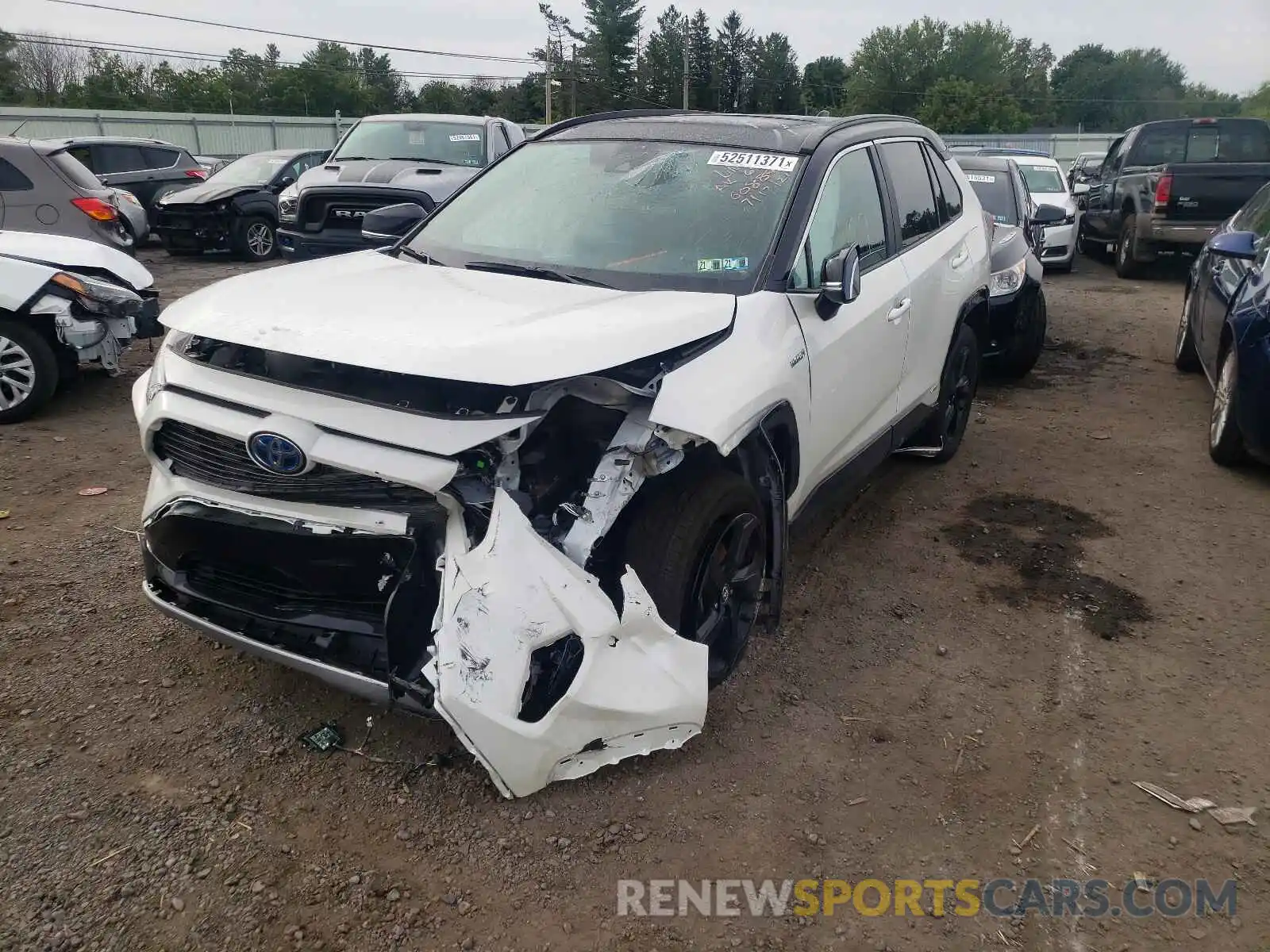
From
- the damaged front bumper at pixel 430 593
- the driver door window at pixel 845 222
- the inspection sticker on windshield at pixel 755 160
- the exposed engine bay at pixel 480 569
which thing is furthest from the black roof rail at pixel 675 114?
the damaged front bumper at pixel 430 593

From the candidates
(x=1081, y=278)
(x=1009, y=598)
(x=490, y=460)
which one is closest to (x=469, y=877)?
(x=490, y=460)

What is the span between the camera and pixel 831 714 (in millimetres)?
3164

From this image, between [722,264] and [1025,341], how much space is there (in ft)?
15.9

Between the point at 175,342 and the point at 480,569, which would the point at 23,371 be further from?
the point at 480,569

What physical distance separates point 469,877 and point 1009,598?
2.60 m

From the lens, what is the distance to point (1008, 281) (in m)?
6.81

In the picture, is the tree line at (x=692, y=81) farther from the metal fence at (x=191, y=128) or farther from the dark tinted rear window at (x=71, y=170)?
the dark tinted rear window at (x=71, y=170)

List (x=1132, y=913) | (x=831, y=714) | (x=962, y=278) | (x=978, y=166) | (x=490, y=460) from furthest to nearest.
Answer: (x=978, y=166) < (x=962, y=278) < (x=831, y=714) < (x=490, y=460) < (x=1132, y=913)

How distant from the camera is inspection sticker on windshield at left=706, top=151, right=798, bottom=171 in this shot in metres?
3.58

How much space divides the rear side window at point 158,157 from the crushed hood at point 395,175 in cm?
648

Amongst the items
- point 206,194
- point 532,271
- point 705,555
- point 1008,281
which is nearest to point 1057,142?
point 206,194

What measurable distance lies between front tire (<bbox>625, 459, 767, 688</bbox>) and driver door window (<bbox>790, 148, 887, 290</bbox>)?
833mm

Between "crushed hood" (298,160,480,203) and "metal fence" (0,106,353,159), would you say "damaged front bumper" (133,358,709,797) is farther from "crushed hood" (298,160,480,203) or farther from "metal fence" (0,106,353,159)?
"metal fence" (0,106,353,159)

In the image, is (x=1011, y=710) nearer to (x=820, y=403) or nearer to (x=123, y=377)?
(x=820, y=403)
